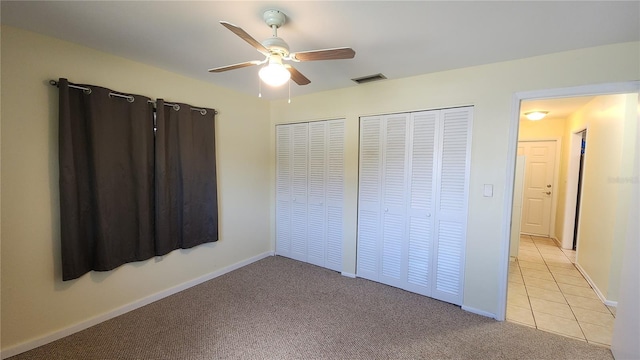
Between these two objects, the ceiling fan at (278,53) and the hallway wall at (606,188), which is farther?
the hallway wall at (606,188)

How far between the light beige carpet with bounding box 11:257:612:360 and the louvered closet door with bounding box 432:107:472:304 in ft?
0.85

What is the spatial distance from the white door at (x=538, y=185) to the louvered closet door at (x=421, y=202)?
4.00 meters

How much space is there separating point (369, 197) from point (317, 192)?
0.77 m

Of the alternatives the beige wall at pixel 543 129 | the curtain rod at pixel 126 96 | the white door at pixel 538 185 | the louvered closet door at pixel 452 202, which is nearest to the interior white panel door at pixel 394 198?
the louvered closet door at pixel 452 202

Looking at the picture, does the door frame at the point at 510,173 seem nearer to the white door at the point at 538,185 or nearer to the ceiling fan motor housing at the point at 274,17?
the ceiling fan motor housing at the point at 274,17

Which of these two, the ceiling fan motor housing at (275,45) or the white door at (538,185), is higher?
the ceiling fan motor housing at (275,45)

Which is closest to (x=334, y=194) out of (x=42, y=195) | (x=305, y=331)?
(x=305, y=331)

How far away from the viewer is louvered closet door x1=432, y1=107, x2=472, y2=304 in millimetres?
2633

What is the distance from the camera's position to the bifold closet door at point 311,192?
349cm

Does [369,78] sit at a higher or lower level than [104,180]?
higher

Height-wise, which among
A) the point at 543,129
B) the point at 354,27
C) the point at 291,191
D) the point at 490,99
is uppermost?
the point at 354,27

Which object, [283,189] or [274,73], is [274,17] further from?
[283,189]

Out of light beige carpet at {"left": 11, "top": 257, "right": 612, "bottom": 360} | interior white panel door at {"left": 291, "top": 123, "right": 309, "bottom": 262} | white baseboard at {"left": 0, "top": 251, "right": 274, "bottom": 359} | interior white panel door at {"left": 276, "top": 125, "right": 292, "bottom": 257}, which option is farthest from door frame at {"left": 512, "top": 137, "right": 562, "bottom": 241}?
white baseboard at {"left": 0, "top": 251, "right": 274, "bottom": 359}

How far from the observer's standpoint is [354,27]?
1819 mm
